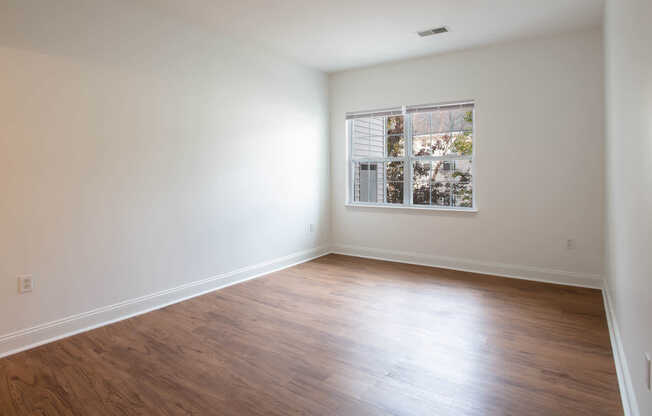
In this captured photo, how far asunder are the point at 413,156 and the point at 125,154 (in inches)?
132

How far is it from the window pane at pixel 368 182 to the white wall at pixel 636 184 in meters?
3.21

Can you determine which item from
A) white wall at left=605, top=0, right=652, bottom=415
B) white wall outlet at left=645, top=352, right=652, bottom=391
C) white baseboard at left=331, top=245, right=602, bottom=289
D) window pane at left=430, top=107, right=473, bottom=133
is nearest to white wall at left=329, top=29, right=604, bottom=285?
white baseboard at left=331, top=245, right=602, bottom=289

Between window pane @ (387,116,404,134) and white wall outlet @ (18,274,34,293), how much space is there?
13.6 ft

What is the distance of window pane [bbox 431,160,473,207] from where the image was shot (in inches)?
179

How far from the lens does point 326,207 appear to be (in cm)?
549

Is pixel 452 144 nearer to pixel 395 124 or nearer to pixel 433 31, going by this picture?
pixel 395 124

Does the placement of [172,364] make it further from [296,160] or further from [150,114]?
[296,160]

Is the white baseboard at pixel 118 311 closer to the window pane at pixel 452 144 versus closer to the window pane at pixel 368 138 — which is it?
the window pane at pixel 368 138

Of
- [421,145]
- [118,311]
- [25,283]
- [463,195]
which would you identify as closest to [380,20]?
[421,145]

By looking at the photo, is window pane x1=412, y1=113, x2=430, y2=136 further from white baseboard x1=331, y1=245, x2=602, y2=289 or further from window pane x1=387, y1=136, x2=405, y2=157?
white baseboard x1=331, y1=245, x2=602, y2=289

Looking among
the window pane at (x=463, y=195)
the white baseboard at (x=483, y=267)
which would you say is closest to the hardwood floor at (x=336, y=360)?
the white baseboard at (x=483, y=267)

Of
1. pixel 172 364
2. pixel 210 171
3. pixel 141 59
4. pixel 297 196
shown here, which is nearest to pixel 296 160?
pixel 297 196

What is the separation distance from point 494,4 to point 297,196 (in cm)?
296

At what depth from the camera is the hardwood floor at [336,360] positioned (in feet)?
6.20
